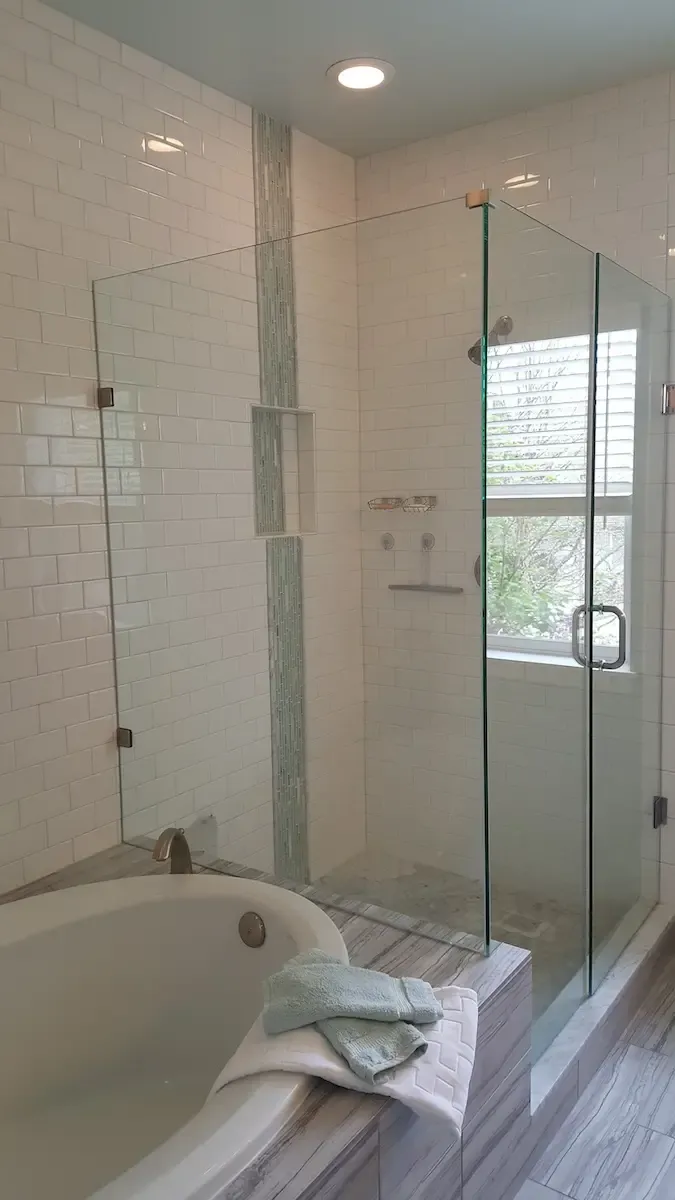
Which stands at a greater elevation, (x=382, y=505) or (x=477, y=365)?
(x=477, y=365)

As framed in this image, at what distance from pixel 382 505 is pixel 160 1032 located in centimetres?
184

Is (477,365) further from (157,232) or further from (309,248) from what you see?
(157,232)

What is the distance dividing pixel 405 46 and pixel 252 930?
7.95 ft

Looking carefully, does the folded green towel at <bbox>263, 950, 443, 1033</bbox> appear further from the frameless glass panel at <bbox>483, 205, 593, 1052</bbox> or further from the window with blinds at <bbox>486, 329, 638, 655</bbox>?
the window with blinds at <bbox>486, 329, 638, 655</bbox>

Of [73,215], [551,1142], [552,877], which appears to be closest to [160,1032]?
[551,1142]

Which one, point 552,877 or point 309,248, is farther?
point 309,248

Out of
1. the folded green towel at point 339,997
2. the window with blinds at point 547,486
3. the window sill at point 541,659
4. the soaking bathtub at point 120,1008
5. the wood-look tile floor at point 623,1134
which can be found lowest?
the wood-look tile floor at point 623,1134

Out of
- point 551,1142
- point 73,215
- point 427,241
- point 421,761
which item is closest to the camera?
point 551,1142

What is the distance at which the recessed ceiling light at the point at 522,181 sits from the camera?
2.96 m

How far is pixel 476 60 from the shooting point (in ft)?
8.45

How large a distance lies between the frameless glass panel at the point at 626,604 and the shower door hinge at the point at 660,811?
14 mm

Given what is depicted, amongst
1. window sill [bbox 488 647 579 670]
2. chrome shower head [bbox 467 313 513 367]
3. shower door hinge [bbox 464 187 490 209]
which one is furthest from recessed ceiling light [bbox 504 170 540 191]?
window sill [bbox 488 647 579 670]

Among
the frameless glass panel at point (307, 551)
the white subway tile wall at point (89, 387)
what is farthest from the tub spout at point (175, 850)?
the white subway tile wall at point (89, 387)

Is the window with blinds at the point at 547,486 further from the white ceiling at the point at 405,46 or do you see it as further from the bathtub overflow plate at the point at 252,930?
the bathtub overflow plate at the point at 252,930
